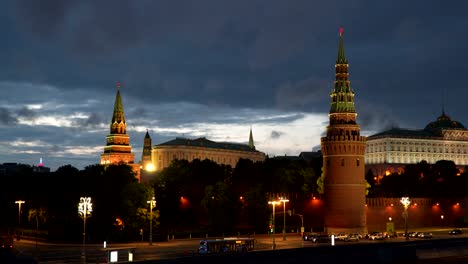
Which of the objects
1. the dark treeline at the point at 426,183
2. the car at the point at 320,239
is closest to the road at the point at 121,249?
the car at the point at 320,239

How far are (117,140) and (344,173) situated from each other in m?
92.0

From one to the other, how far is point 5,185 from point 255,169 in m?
57.6

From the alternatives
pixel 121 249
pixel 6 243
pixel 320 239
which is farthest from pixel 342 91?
pixel 6 243

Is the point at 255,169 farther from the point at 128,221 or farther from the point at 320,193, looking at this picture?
the point at 128,221

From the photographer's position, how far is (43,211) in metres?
109

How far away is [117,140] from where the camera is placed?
19025 centimetres

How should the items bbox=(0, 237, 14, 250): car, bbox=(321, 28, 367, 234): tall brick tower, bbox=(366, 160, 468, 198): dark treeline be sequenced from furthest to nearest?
bbox=(366, 160, 468, 198): dark treeline < bbox=(321, 28, 367, 234): tall brick tower < bbox=(0, 237, 14, 250): car

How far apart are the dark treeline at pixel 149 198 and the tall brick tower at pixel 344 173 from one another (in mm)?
10879

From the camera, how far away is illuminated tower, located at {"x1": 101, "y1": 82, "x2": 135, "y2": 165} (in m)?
189

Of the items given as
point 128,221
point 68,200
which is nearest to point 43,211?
point 68,200

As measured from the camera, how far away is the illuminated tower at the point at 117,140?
18912cm

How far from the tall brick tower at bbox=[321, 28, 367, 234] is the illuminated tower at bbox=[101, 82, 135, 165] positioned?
86.5 meters

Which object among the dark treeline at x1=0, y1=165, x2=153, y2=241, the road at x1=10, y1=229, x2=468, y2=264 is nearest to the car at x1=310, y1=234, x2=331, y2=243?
the road at x1=10, y1=229, x2=468, y2=264

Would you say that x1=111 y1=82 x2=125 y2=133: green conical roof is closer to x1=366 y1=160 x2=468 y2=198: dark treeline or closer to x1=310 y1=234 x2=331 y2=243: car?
x1=366 y1=160 x2=468 y2=198: dark treeline
